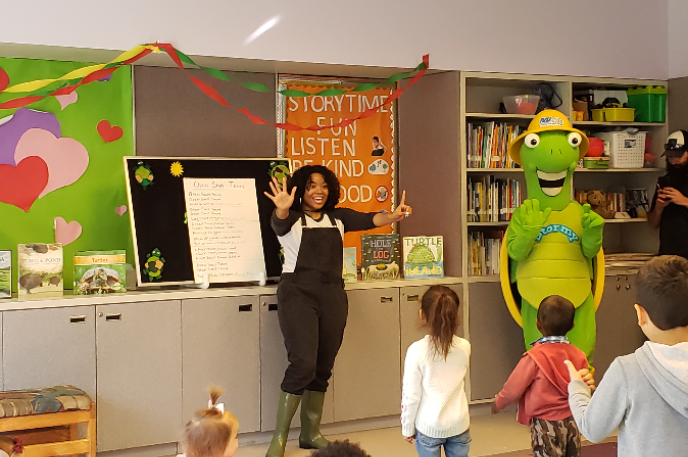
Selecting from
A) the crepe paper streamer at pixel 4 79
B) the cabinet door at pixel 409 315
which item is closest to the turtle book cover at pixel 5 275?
the crepe paper streamer at pixel 4 79

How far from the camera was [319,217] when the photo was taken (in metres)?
4.11

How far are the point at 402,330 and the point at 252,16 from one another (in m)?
1.90

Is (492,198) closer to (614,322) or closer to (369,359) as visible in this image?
(614,322)

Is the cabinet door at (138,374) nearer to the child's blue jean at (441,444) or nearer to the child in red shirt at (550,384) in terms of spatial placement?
the child's blue jean at (441,444)

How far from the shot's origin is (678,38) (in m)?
5.22

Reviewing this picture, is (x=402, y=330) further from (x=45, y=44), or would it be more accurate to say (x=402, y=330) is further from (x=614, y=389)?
(x=614, y=389)

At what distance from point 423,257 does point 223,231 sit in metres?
1.17

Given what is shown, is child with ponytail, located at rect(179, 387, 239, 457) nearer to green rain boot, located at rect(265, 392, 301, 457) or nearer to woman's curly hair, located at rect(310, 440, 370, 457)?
woman's curly hair, located at rect(310, 440, 370, 457)

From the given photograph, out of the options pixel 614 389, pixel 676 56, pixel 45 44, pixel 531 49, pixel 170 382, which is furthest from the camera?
pixel 676 56

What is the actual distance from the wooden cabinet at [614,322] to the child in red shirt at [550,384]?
7.11 feet

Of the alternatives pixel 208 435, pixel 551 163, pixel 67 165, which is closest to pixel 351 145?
pixel 551 163

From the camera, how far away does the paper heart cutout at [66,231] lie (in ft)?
14.0

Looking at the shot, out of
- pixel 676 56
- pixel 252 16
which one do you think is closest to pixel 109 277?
pixel 252 16

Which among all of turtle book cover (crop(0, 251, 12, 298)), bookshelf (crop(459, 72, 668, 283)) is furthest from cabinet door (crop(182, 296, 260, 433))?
bookshelf (crop(459, 72, 668, 283))
